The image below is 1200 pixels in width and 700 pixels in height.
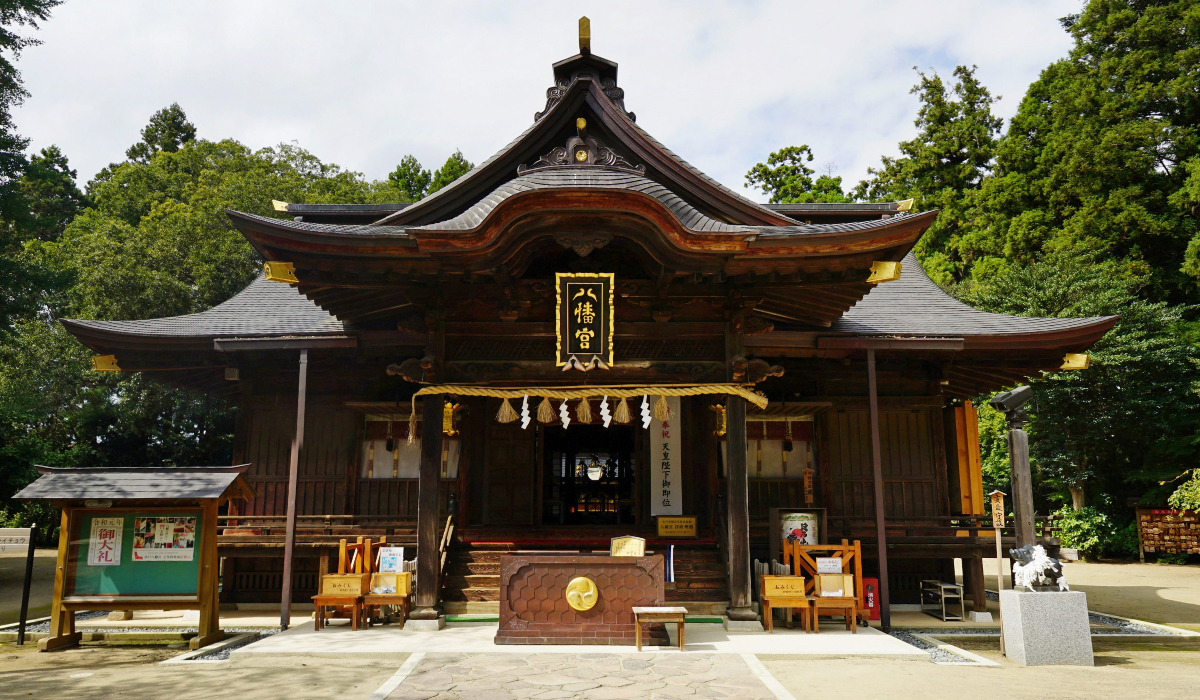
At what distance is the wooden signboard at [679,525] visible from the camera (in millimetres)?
11656

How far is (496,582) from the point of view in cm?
984

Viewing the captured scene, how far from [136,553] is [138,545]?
0.29ft

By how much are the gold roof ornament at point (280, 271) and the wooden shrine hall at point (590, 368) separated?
3 centimetres

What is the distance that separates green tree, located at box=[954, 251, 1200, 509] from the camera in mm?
20922

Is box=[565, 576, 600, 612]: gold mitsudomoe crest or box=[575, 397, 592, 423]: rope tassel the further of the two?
box=[575, 397, 592, 423]: rope tassel

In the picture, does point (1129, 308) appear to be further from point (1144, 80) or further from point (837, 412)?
point (837, 412)

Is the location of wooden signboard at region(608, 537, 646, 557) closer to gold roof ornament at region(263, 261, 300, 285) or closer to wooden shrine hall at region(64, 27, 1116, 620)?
wooden shrine hall at region(64, 27, 1116, 620)

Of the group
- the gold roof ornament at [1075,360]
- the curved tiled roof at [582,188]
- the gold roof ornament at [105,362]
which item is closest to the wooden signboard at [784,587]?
the curved tiled roof at [582,188]

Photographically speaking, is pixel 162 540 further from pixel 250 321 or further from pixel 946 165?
pixel 946 165

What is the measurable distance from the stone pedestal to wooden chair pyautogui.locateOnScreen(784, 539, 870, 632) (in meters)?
1.76

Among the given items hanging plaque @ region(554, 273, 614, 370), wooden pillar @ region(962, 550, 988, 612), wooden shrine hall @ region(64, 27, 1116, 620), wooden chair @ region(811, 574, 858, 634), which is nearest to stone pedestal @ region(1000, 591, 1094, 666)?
wooden chair @ region(811, 574, 858, 634)

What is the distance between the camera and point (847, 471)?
39.0 ft

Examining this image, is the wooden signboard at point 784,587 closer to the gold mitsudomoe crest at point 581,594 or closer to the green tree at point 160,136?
the gold mitsudomoe crest at point 581,594

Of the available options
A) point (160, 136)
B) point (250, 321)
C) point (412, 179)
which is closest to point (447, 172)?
point (412, 179)
